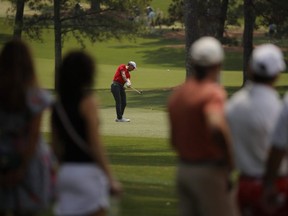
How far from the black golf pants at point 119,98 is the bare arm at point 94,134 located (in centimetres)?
2392

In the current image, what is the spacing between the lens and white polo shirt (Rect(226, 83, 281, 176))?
8086 millimetres

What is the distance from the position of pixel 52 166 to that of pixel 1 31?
215 ft

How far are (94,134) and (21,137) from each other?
612 mm

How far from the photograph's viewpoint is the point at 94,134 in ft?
25.5

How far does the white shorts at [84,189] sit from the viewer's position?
7.83 m

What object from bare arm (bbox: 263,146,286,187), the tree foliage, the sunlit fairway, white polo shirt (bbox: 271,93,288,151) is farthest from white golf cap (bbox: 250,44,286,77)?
the tree foliage

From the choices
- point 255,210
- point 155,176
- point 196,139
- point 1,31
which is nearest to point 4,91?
point 196,139

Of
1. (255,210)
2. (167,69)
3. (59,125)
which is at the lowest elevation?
(167,69)

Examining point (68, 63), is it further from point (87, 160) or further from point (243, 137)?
point (243, 137)

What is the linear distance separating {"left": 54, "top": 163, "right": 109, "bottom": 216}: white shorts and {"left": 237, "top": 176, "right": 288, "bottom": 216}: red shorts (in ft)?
Answer: 3.13

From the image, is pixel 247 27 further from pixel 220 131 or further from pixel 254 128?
pixel 220 131

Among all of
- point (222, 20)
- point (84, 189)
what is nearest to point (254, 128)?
point (84, 189)

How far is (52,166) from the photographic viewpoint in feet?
27.3

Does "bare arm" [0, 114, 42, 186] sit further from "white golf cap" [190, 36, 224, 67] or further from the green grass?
the green grass
